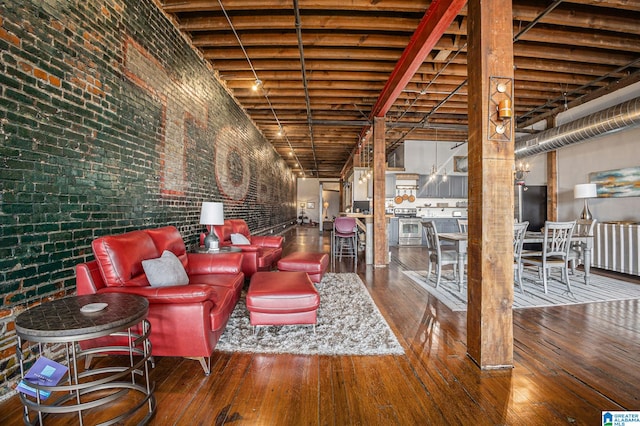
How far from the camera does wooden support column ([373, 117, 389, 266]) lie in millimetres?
5918

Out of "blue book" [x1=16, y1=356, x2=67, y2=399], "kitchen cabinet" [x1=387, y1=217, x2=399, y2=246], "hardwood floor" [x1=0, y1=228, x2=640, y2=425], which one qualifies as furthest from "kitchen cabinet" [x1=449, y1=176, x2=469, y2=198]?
"blue book" [x1=16, y1=356, x2=67, y2=399]

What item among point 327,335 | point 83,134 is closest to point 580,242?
point 327,335

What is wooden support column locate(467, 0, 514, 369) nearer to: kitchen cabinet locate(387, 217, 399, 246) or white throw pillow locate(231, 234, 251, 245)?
white throw pillow locate(231, 234, 251, 245)

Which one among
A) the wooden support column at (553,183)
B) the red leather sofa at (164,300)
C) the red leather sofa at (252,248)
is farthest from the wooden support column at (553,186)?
the red leather sofa at (164,300)

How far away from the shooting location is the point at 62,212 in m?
2.16

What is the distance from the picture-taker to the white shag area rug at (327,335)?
7.86ft

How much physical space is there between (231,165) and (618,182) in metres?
7.79

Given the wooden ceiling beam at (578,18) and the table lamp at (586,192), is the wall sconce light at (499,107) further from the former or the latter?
the table lamp at (586,192)

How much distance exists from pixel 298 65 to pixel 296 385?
4.51m

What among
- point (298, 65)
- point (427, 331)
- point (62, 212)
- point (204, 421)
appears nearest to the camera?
point (204, 421)

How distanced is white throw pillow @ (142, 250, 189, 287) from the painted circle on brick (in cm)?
302

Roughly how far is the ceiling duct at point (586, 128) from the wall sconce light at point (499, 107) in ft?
13.6

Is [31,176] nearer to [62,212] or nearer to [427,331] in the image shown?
[62,212]

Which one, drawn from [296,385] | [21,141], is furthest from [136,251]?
[296,385]
